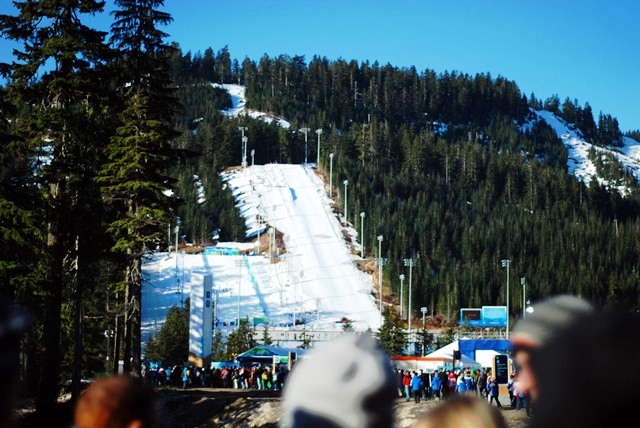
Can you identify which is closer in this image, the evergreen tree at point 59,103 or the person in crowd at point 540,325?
the person in crowd at point 540,325

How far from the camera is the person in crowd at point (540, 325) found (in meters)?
1.63

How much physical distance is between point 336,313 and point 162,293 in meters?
22.7

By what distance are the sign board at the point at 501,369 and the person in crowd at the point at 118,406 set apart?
28.9m

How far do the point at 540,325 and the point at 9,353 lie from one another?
3.19ft

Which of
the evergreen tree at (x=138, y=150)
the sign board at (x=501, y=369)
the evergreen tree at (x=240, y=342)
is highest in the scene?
the evergreen tree at (x=138, y=150)

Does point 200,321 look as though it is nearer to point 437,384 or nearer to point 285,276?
point 437,384

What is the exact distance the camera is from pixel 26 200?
22.5 metres

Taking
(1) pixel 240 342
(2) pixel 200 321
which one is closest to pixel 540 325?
(2) pixel 200 321

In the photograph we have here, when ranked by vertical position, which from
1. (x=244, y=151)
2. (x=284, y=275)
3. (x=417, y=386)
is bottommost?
(x=417, y=386)

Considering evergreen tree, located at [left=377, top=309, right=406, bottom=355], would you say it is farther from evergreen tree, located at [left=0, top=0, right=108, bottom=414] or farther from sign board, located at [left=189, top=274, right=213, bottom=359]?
evergreen tree, located at [left=0, top=0, right=108, bottom=414]

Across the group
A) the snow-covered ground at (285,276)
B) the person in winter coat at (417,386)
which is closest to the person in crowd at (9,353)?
the person in winter coat at (417,386)

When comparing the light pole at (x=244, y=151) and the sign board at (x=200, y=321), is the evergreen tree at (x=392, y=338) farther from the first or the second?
the light pole at (x=244, y=151)

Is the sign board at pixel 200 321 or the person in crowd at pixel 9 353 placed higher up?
the person in crowd at pixel 9 353

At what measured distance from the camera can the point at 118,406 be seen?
230cm
